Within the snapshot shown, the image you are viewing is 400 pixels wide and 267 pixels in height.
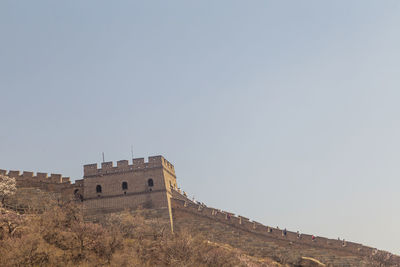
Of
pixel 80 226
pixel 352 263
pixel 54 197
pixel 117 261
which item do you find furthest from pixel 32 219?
pixel 352 263

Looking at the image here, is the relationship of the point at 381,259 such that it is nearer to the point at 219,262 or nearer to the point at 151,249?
the point at 219,262

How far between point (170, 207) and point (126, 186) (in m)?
3.51

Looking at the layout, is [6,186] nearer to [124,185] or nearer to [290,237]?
[124,185]

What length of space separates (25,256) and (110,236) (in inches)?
240

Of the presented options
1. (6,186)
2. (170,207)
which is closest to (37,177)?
(6,186)

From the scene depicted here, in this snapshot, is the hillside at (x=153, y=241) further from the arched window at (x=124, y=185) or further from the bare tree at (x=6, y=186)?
the arched window at (x=124, y=185)

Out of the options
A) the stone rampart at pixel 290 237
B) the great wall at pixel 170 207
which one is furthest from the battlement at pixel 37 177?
the stone rampart at pixel 290 237

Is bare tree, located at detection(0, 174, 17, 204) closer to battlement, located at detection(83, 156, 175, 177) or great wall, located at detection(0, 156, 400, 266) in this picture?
great wall, located at detection(0, 156, 400, 266)

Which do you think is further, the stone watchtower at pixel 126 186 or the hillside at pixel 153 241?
the stone watchtower at pixel 126 186

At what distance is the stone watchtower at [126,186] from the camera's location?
3638cm

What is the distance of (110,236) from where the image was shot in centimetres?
2914

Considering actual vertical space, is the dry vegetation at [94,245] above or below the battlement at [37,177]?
below

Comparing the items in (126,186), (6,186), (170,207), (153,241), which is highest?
(6,186)

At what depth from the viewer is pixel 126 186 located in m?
37.1
